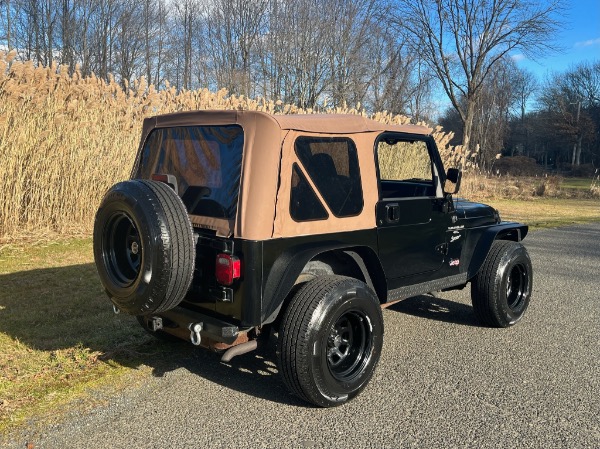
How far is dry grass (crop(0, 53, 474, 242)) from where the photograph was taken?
7.40 meters

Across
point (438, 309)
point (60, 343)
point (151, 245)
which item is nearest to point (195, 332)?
point (151, 245)

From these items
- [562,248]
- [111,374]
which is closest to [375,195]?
[111,374]

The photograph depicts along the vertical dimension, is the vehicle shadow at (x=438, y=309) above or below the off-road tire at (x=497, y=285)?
below

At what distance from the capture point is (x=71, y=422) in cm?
306

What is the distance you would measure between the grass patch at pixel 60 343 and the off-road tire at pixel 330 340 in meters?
1.31

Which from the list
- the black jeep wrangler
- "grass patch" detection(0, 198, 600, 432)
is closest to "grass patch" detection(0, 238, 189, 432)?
"grass patch" detection(0, 198, 600, 432)

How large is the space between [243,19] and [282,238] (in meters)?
29.4

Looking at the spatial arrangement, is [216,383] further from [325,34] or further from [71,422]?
[325,34]

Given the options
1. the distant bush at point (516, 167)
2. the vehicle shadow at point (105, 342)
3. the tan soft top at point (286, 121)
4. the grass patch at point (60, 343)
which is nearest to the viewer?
the tan soft top at point (286, 121)

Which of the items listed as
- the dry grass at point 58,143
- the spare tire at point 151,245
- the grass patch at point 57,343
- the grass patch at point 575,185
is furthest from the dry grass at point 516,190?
the spare tire at point 151,245

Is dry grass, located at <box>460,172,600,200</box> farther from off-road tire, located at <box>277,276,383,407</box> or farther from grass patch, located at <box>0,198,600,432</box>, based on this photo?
off-road tire, located at <box>277,276,383,407</box>

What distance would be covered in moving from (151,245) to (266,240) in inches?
26.3

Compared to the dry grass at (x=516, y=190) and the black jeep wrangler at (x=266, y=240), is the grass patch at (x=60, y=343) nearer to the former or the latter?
the black jeep wrangler at (x=266, y=240)

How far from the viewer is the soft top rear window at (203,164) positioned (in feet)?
10.7
